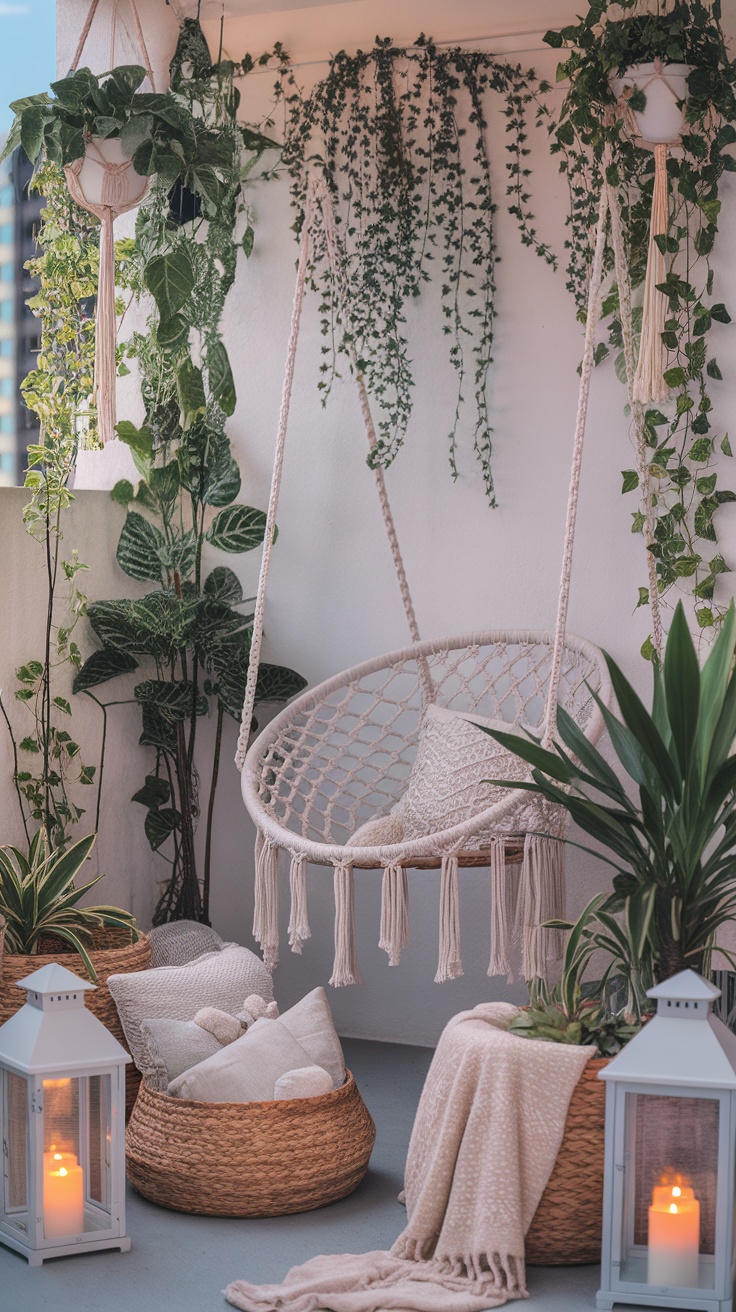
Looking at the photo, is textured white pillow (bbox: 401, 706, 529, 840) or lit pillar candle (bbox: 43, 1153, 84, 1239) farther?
textured white pillow (bbox: 401, 706, 529, 840)

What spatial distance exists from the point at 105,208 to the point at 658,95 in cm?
116

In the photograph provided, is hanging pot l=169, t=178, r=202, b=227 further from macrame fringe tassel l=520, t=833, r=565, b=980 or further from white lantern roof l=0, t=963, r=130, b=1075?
white lantern roof l=0, t=963, r=130, b=1075

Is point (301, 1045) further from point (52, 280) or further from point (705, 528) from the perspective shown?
point (52, 280)

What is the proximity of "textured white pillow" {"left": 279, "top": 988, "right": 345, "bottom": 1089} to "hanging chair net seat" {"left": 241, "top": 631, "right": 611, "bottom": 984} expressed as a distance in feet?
0.23

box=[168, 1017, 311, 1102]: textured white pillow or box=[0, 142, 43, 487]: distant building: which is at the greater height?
box=[0, 142, 43, 487]: distant building

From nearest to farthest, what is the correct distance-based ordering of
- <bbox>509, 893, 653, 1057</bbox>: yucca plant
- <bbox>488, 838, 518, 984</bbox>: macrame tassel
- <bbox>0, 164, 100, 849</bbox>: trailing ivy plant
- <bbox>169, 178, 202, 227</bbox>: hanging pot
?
1. <bbox>509, 893, 653, 1057</bbox>: yucca plant
2. <bbox>488, 838, 518, 984</bbox>: macrame tassel
3. <bbox>0, 164, 100, 849</bbox>: trailing ivy plant
4. <bbox>169, 178, 202, 227</bbox>: hanging pot

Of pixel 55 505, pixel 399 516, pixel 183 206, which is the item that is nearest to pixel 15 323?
pixel 183 206

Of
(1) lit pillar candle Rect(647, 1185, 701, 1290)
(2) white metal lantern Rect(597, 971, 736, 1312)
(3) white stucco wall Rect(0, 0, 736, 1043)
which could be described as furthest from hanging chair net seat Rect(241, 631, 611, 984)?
(1) lit pillar candle Rect(647, 1185, 701, 1290)

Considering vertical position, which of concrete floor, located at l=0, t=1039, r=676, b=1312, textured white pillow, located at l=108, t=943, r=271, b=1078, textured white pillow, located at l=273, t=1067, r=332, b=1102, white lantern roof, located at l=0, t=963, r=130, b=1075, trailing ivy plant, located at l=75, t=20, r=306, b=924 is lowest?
concrete floor, located at l=0, t=1039, r=676, b=1312

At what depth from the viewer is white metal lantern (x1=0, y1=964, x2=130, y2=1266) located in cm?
222

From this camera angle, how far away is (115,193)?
298 centimetres

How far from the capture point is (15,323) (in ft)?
13.4

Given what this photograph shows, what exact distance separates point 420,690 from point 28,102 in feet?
5.21

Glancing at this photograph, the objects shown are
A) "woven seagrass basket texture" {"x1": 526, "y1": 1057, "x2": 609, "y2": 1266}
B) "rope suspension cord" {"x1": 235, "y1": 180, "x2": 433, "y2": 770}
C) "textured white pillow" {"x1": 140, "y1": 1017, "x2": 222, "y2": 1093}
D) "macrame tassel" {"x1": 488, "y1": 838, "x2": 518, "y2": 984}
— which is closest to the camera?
"woven seagrass basket texture" {"x1": 526, "y1": 1057, "x2": 609, "y2": 1266}
